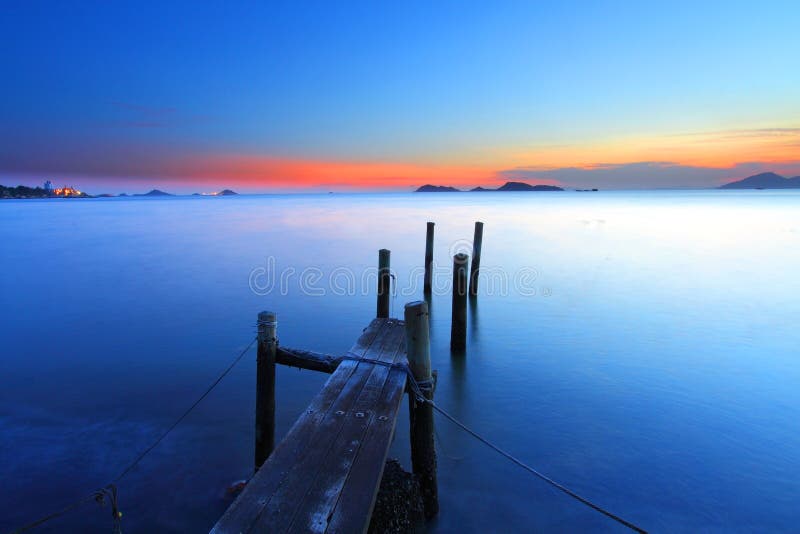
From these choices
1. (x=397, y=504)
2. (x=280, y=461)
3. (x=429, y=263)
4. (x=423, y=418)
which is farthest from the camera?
(x=429, y=263)

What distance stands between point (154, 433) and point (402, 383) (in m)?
4.16

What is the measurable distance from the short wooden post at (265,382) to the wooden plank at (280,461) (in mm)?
780

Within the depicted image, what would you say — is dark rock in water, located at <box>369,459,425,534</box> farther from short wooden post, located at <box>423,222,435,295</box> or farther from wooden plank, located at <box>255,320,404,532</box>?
short wooden post, located at <box>423,222,435,295</box>

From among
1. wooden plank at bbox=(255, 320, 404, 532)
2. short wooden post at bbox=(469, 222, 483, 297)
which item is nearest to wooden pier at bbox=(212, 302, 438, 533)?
wooden plank at bbox=(255, 320, 404, 532)

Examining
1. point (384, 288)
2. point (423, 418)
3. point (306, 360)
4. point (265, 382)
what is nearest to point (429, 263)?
point (384, 288)

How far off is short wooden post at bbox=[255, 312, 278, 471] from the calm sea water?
0.78 meters

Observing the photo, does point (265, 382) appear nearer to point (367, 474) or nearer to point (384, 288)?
point (367, 474)

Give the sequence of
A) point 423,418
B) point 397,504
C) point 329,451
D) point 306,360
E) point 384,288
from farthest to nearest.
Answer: point 384,288 → point 306,360 → point 423,418 → point 397,504 → point 329,451

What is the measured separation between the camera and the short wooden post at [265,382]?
199 inches

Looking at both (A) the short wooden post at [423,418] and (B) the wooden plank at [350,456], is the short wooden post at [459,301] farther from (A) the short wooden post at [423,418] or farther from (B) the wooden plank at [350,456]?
(A) the short wooden post at [423,418]

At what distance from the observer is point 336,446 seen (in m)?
3.68

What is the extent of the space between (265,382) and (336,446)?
1724mm

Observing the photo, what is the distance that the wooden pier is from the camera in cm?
293

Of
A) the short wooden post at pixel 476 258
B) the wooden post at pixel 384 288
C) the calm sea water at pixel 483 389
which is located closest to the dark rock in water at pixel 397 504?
the calm sea water at pixel 483 389
